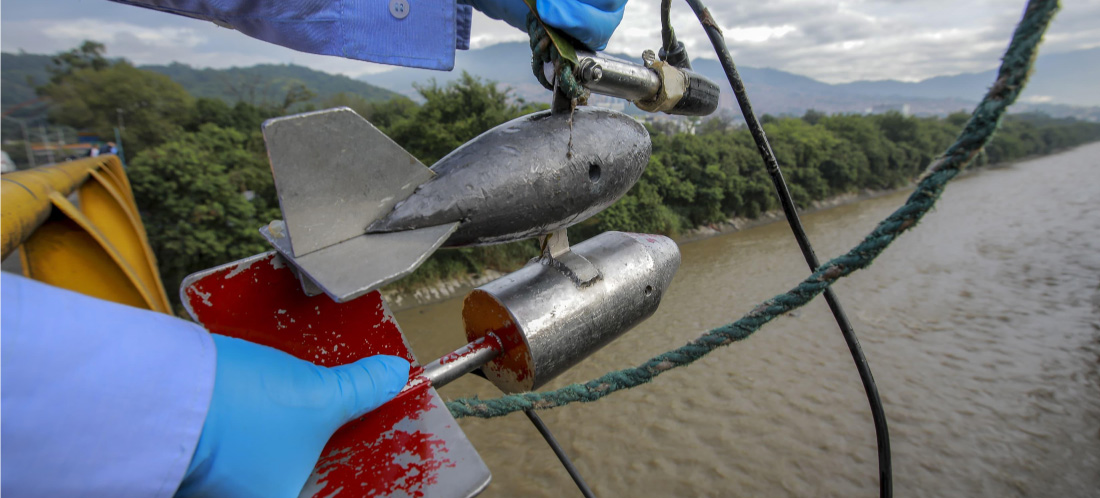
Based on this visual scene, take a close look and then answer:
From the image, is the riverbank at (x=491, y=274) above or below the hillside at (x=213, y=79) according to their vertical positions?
below

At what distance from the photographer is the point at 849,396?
6.59 m

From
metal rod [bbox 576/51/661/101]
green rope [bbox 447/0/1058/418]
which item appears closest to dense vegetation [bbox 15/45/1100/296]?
green rope [bbox 447/0/1058/418]

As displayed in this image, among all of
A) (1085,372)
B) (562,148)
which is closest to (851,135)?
(1085,372)

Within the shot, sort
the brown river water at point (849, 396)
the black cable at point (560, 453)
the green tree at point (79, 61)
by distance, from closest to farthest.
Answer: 1. the black cable at point (560, 453)
2. the brown river water at point (849, 396)
3. the green tree at point (79, 61)

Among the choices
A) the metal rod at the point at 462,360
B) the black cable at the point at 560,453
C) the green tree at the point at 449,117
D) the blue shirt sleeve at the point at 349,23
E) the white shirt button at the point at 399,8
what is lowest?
the black cable at the point at 560,453

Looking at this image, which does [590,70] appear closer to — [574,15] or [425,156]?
[574,15]

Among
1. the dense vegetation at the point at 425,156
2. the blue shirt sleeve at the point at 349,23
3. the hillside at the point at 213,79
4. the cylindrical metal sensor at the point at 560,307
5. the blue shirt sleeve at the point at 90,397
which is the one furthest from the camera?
the hillside at the point at 213,79

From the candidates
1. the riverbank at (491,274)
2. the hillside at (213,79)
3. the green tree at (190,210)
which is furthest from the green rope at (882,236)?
the hillside at (213,79)

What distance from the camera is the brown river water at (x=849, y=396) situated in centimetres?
537

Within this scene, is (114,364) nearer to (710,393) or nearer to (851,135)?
(710,393)

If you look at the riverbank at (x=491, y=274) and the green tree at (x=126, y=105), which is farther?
the green tree at (x=126, y=105)

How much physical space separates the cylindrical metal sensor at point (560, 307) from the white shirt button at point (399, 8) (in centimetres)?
68

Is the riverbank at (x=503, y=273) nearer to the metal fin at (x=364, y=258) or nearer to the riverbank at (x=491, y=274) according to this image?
the riverbank at (x=491, y=274)

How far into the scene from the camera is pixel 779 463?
5.48 m
